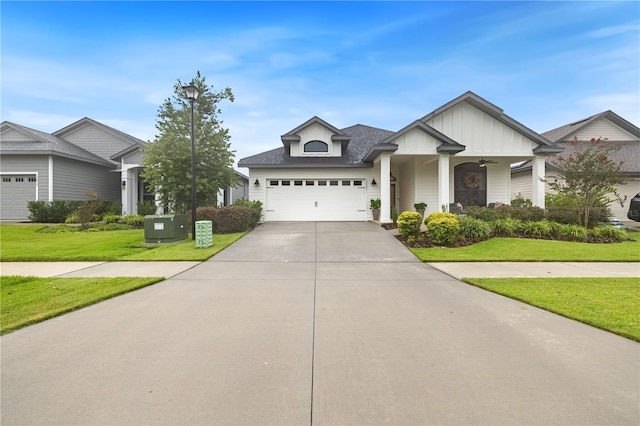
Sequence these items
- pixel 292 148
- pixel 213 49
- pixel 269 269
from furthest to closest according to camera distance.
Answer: pixel 292 148, pixel 213 49, pixel 269 269

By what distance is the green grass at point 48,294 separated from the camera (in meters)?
4.05

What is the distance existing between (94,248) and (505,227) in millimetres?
14544

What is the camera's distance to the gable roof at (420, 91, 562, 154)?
15.3 metres

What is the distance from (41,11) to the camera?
9.05 meters

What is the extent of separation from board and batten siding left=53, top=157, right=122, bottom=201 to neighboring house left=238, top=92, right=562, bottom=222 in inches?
457

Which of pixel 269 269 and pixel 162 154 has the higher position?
pixel 162 154

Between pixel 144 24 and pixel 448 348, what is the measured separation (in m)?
13.0

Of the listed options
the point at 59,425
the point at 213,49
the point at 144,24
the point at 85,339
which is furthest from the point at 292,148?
the point at 59,425

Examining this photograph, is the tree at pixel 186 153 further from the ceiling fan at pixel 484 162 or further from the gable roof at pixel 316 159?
the ceiling fan at pixel 484 162

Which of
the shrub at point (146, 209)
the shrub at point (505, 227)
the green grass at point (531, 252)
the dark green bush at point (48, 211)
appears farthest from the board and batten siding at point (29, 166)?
the shrub at point (505, 227)

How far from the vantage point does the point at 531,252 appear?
30.0ft

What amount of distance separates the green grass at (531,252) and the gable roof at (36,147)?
21.0m

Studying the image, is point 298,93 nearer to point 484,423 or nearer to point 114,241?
point 114,241

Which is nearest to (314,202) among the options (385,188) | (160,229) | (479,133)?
(385,188)
